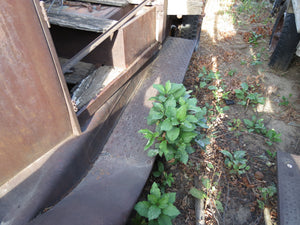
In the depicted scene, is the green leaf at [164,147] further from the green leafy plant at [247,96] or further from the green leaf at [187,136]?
the green leafy plant at [247,96]

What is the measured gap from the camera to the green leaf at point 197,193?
2066mm

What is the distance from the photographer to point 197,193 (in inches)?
82.4

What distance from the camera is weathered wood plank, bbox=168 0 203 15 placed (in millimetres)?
2875

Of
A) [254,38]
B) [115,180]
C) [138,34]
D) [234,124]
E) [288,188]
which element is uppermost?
[138,34]

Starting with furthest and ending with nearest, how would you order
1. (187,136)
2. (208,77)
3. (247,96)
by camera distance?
1. (208,77)
2. (247,96)
3. (187,136)

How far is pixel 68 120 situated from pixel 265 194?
1.94m

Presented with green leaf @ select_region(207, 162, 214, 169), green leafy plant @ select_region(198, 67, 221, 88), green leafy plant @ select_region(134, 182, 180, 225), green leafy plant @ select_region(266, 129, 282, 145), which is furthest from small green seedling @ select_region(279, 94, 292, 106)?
green leafy plant @ select_region(134, 182, 180, 225)

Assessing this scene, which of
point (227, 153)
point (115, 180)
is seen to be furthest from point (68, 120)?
point (227, 153)

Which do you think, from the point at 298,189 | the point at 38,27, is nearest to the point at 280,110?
the point at 298,189

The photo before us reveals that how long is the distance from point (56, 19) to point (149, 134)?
149cm

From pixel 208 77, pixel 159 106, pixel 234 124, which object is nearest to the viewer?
pixel 159 106

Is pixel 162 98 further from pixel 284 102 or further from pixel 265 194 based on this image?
pixel 284 102

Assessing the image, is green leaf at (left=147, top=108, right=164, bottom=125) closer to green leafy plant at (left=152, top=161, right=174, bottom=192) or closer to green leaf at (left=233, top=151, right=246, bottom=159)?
green leafy plant at (left=152, top=161, right=174, bottom=192)

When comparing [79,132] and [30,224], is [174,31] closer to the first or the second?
[79,132]
